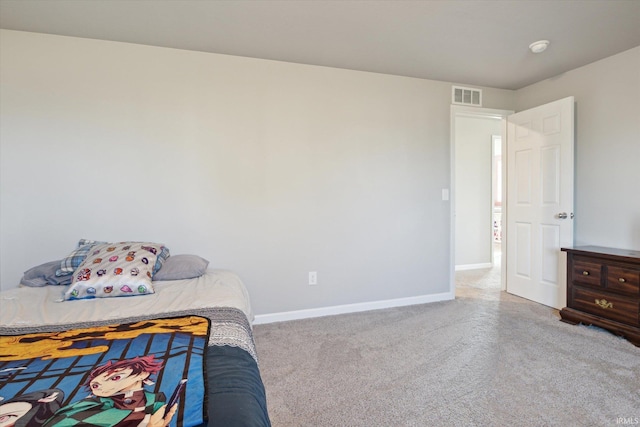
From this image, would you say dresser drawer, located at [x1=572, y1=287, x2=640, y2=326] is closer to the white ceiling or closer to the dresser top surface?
the dresser top surface

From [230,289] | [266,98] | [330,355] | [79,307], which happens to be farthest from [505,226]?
[79,307]

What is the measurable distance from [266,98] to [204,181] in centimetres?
91

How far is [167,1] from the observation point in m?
2.02

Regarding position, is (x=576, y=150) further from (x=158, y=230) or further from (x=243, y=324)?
(x=158, y=230)

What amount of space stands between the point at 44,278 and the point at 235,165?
1522 mm

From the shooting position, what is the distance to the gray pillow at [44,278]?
6.75 feet

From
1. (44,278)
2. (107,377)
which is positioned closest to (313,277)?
(44,278)

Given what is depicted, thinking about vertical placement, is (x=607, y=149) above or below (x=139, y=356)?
above

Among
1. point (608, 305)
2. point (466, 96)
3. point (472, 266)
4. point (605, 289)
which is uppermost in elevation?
point (466, 96)

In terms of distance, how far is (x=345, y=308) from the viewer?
3154 millimetres

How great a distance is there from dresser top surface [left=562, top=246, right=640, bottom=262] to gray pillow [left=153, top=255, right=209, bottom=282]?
3060 millimetres

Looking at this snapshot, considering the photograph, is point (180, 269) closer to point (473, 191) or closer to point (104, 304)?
point (104, 304)

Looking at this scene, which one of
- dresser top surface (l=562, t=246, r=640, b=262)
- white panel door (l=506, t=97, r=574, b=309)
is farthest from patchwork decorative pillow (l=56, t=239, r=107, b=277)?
white panel door (l=506, t=97, r=574, b=309)

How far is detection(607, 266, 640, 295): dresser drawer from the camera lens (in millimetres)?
2410
